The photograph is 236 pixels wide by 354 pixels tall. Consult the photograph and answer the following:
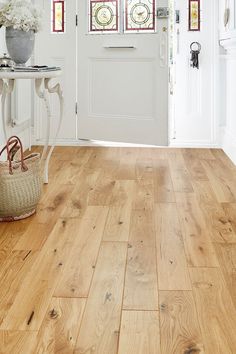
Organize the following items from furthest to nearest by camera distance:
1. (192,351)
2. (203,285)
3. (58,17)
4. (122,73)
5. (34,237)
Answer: (58,17) → (122,73) → (34,237) → (203,285) → (192,351)

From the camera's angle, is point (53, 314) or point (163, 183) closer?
point (53, 314)

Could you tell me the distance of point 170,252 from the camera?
7.98 feet

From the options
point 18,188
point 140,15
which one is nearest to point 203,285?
point 18,188

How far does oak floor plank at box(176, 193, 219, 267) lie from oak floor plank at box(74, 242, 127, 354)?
11.7 inches

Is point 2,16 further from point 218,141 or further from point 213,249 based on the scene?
point 218,141

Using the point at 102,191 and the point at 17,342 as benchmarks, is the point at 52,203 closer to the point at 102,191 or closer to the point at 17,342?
the point at 102,191

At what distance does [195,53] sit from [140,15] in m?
0.59

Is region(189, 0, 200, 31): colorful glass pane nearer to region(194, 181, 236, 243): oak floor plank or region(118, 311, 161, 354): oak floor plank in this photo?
region(194, 181, 236, 243): oak floor plank

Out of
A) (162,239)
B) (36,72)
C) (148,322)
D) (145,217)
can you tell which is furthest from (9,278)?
(36,72)

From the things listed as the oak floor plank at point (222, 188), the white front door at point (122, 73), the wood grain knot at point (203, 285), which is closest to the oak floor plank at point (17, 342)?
the wood grain knot at point (203, 285)

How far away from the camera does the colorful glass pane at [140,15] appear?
196 inches

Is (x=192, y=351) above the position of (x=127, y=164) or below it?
below

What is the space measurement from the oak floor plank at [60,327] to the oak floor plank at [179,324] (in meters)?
0.27

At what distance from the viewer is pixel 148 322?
176 centimetres
